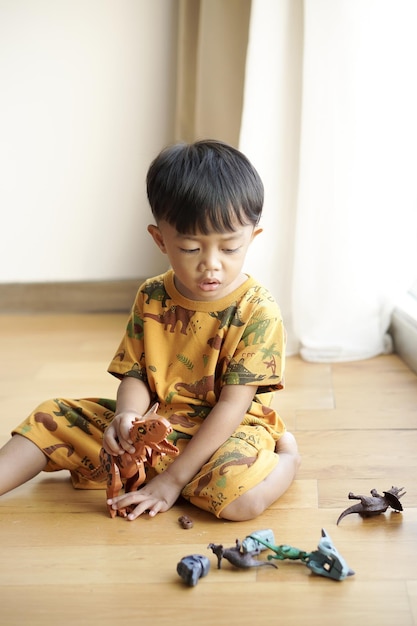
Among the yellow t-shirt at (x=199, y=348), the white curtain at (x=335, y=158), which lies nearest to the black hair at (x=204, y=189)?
the yellow t-shirt at (x=199, y=348)

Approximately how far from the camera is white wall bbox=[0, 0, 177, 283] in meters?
2.59

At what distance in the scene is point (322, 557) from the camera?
1.16 meters

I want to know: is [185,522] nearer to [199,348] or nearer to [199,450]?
[199,450]

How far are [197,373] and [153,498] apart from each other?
8.1 inches

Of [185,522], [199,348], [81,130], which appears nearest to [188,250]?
[199,348]

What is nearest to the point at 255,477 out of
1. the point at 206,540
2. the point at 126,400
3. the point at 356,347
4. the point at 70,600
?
the point at 206,540

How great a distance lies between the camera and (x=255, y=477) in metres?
1.36

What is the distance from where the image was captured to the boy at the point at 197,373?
133cm

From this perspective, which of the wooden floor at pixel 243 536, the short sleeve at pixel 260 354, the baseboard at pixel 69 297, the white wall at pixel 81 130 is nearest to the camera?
the wooden floor at pixel 243 536

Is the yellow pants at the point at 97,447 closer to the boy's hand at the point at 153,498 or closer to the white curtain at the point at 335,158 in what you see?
the boy's hand at the point at 153,498

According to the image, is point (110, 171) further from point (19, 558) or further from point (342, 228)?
point (19, 558)

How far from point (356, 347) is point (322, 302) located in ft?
0.43

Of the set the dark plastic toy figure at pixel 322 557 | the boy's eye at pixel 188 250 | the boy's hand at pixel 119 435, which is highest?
the boy's eye at pixel 188 250

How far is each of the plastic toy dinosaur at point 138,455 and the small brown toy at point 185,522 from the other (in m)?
0.09
